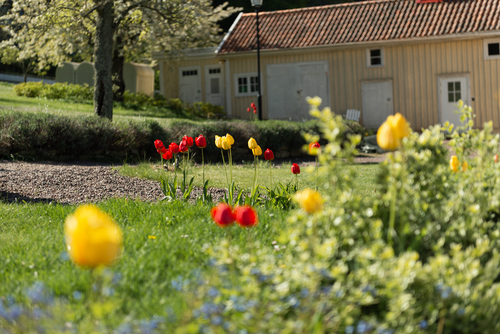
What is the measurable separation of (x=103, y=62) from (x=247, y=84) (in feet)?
35.0

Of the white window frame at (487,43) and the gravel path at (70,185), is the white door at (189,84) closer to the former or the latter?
the white window frame at (487,43)

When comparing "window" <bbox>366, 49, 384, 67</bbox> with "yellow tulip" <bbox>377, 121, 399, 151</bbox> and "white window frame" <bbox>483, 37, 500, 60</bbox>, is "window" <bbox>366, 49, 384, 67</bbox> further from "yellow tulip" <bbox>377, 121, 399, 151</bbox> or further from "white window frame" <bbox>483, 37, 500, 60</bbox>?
"yellow tulip" <bbox>377, 121, 399, 151</bbox>

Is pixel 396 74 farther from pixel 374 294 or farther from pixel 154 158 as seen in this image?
pixel 374 294

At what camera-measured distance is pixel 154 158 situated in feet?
39.3

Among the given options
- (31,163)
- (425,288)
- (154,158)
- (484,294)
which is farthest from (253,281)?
(154,158)

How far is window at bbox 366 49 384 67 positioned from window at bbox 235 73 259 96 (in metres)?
4.82

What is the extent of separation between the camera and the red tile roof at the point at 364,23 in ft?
68.1

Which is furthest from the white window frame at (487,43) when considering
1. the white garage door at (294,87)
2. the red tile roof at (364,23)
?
the white garage door at (294,87)

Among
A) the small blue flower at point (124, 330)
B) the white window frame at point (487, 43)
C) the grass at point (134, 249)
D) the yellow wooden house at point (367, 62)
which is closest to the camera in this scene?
the small blue flower at point (124, 330)

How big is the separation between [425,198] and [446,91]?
63.0 ft

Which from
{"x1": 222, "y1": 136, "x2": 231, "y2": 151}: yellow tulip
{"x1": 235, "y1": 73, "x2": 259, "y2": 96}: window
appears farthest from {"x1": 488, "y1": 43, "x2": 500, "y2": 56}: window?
{"x1": 222, "y1": 136, "x2": 231, "y2": 151}: yellow tulip

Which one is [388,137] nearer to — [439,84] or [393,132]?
[393,132]

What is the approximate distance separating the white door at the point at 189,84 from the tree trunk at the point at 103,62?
11.2 m

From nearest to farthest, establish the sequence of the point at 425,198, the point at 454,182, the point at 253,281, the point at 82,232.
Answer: the point at 82,232
the point at 253,281
the point at 425,198
the point at 454,182
